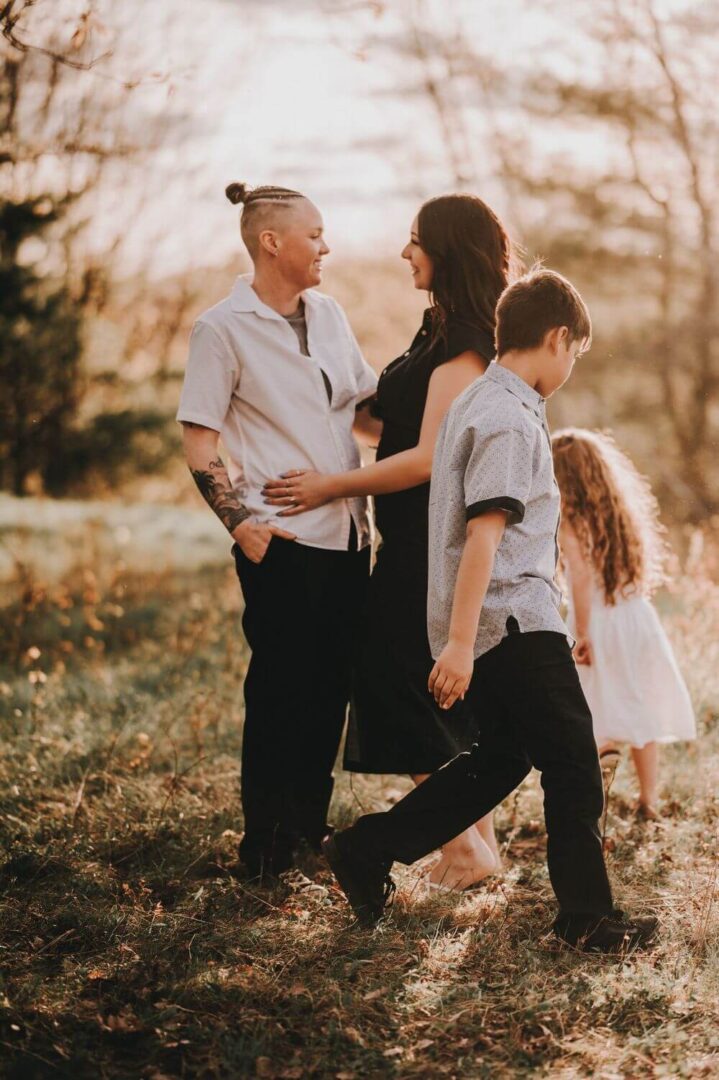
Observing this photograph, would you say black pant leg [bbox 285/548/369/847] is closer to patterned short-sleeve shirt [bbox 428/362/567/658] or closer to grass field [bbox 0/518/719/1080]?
grass field [bbox 0/518/719/1080]

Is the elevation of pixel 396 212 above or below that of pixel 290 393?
above

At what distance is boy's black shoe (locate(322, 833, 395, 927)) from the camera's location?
11.2 feet

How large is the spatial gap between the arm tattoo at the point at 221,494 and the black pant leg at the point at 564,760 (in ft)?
3.62

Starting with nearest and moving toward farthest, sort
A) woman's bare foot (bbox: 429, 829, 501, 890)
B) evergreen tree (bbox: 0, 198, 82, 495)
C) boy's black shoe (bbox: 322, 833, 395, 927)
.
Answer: boy's black shoe (bbox: 322, 833, 395, 927), woman's bare foot (bbox: 429, 829, 501, 890), evergreen tree (bbox: 0, 198, 82, 495)

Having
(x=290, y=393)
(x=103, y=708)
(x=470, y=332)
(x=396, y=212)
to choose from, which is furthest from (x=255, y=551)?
(x=396, y=212)

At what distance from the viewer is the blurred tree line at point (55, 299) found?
1119cm

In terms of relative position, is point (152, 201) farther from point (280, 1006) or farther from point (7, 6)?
A: point (280, 1006)

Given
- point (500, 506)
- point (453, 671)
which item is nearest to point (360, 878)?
point (453, 671)

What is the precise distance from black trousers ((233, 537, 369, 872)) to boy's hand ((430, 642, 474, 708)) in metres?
0.91

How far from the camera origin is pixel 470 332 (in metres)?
3.59

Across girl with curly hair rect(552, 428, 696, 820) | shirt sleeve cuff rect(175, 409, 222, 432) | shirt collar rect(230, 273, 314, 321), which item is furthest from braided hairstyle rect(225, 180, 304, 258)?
girl with curly hair rect(552, 428, 696, 820)

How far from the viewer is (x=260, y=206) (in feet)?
12.4

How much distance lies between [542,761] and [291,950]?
889mm

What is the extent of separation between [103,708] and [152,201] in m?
10.0
